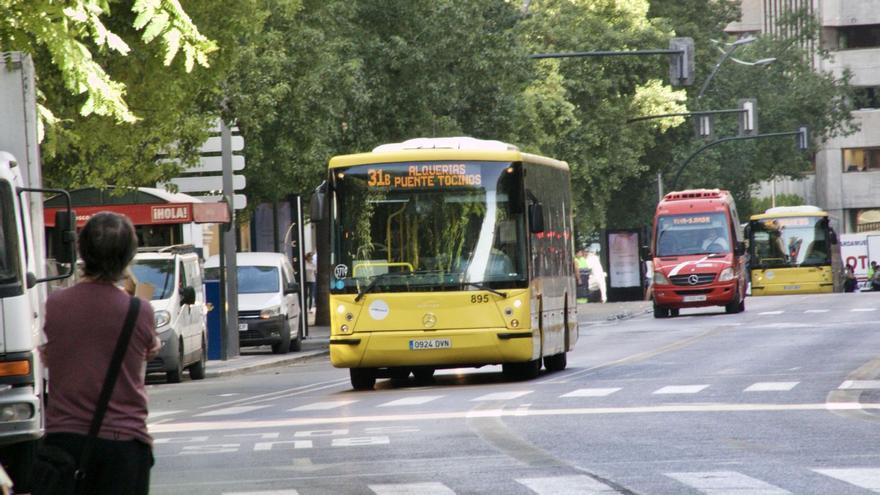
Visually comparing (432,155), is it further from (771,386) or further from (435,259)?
(771,386)

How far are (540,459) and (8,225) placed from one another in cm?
388

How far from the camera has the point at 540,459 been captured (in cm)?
1383

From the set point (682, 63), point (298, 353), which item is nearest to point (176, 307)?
point (298, 353)

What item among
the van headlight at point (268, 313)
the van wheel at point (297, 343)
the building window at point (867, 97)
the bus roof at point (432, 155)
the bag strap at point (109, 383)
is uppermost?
the building window at point (867, 97)

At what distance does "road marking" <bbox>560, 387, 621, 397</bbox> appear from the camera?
68.2 feet

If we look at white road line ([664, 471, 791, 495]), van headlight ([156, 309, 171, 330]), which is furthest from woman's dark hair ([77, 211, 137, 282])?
van headlight ([156, 309, 171, 330])

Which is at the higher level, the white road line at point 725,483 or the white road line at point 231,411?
the white road line at point 725,483

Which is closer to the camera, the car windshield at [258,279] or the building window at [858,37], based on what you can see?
the car windshield at [258,279]

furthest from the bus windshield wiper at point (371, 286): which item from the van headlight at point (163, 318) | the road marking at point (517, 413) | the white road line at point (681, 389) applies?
the van headlight at point (163, 318)

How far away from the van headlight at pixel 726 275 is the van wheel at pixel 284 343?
15428 mm

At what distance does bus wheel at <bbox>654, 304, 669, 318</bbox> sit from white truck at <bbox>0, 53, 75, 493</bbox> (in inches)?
1434

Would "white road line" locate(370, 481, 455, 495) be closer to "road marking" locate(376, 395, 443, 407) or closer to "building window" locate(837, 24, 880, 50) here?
"road marking" locate(376, 395, 443, 407)

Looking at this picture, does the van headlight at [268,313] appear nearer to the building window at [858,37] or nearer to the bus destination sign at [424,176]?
the bus destination sign at [424,176]

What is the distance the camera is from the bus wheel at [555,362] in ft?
87.8
